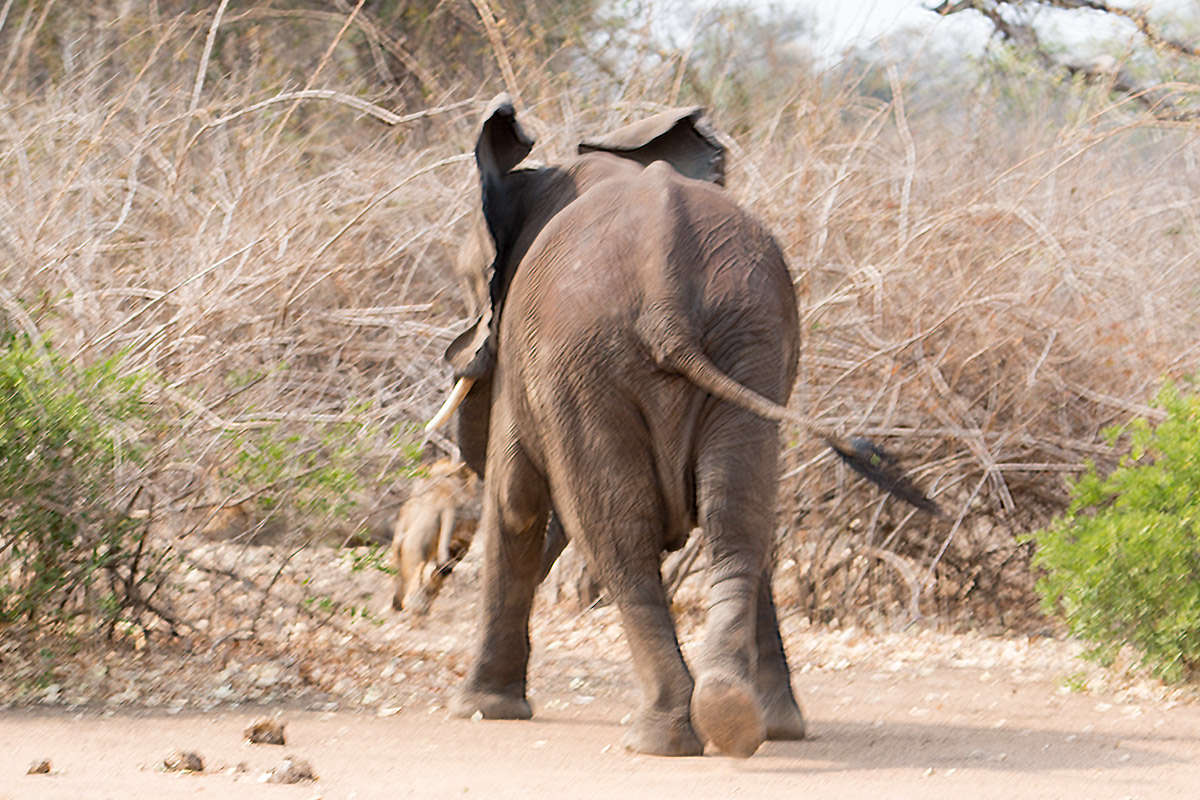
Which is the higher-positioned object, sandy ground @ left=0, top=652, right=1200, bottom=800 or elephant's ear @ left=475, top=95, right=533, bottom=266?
elephant's ear @ left=475, top=95, right=533, bottom=266

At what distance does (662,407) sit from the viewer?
4.61m

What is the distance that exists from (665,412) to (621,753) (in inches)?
43.6

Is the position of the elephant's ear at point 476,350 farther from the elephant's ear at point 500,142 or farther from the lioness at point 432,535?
the lioness at point 432,535

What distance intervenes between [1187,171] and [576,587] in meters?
7.01

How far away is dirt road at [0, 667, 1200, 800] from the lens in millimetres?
4277

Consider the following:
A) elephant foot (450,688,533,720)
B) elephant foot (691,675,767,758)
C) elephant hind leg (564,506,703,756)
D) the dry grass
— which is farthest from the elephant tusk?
elephant foot (691,675,767,758)

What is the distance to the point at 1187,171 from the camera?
12539 millimetres

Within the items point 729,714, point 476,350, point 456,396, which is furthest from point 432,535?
point 729,714

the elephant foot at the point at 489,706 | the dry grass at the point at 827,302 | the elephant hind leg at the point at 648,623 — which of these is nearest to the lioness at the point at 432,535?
the dry grass at the point at 827,302

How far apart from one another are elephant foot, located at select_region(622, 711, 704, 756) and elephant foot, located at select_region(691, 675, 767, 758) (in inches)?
18.8

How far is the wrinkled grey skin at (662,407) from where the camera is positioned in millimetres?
4512

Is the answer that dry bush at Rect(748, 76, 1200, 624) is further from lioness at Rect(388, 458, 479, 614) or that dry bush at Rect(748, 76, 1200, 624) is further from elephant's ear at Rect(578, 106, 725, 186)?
elephant's ear at Rect(578, 106, 725, 186)

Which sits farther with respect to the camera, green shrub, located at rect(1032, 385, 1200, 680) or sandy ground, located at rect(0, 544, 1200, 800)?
green shrub, located at rect(1032, 385, 1200, 680)

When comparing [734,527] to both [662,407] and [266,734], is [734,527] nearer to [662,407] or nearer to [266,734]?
[662,407]
